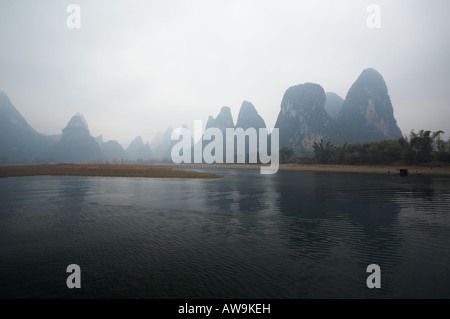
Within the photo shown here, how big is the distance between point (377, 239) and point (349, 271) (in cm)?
595

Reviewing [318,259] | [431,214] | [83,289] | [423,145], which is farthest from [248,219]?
[423,145]

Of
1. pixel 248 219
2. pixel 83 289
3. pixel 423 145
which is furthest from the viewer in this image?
pixel 423 145

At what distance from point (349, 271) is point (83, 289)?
1078 cm

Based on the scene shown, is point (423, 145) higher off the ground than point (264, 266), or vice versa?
point (423, 145)

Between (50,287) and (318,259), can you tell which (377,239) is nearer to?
(318,259)

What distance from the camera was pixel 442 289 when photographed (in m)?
8.40

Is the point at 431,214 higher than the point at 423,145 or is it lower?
lower

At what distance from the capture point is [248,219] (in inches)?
762

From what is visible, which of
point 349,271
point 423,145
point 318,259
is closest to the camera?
point 349,271

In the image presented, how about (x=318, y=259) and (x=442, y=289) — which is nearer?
(x=442, y=289)

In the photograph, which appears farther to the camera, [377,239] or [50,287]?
[377,239]
